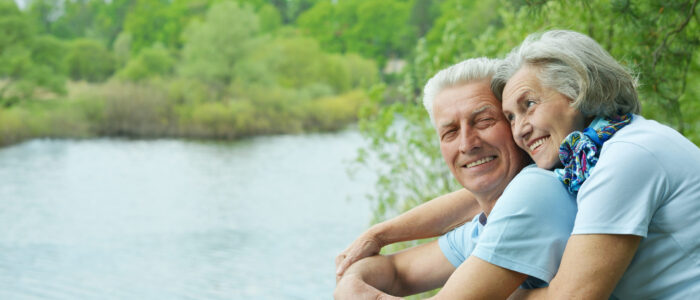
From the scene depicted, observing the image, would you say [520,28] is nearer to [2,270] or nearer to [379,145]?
[379,145]

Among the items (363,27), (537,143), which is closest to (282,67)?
(363,27)

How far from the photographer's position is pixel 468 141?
1.56 m

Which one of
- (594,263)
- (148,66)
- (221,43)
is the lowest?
(594,263)

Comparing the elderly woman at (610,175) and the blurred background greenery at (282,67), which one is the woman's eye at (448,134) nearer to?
the elderly woman at (610,175)

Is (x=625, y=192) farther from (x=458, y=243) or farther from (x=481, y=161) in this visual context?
(x=458, y=243)

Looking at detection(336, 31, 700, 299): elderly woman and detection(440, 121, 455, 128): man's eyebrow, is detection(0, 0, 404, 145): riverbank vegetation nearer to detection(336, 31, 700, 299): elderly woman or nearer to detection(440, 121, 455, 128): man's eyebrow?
detection(440, 121, 455, 128): man's eyebrow

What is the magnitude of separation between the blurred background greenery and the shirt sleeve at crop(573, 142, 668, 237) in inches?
64.7

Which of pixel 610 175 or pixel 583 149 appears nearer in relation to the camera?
pixel 610 175

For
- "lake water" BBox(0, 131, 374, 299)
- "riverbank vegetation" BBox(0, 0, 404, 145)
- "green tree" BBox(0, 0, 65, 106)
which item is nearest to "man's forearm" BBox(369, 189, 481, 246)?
"lake water" BBox(0, 131, 374, 299)

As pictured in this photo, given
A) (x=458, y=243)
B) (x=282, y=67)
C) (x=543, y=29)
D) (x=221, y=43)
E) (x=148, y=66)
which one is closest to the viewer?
(x=458, y=243)

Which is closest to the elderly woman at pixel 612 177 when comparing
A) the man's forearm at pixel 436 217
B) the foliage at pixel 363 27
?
the man's forearm at pixel 436 217

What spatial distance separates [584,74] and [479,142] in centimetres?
34

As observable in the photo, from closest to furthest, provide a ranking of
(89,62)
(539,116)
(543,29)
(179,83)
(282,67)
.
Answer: (539,116), (543,29), (179,83), (89,62), (282,67)

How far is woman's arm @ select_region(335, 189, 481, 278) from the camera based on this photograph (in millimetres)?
1794
